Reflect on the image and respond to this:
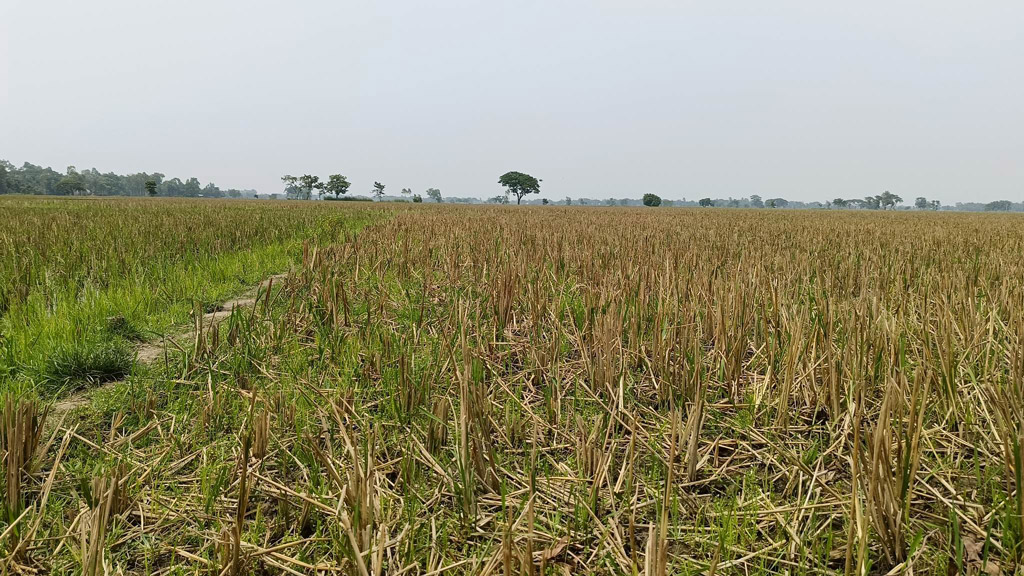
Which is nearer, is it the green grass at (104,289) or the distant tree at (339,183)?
the green grass at (104,289)

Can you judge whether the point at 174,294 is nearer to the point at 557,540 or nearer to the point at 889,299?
the point at 557,540

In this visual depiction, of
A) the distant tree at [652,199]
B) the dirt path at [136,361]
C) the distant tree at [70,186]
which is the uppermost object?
the distant tree at [70,186]

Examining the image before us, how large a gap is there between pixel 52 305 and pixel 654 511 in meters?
4.50

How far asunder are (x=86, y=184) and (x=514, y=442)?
173 metres

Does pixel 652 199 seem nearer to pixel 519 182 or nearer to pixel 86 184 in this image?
pixel 519 182

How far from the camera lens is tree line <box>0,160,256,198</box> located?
314 feet

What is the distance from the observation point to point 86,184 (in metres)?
129

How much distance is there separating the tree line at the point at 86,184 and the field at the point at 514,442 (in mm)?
118249

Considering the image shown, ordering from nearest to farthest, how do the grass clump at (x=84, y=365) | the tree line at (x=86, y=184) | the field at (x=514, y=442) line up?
the field at (x=514, y=442) → the grass clump at (x=84, y=365) → the tree line at (x=86, y=184)

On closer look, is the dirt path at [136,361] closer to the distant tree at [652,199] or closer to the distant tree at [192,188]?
the distant tree at [652,199]

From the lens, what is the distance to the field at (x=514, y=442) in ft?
4.02

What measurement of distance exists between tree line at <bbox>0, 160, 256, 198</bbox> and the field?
4655 inches

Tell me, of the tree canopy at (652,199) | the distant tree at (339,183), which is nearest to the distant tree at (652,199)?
the tree canopy at (652,199)

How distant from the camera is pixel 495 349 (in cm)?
294
